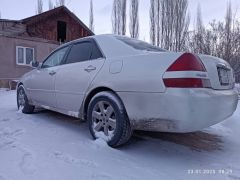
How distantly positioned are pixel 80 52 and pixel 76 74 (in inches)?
17.8

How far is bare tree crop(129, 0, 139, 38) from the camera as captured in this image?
23797 millimetres

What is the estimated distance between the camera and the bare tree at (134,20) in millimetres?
23797

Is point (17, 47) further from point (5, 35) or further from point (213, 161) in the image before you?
point (213, 161)

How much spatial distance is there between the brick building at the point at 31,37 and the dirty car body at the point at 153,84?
1100 cm

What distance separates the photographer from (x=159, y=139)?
12.3ft

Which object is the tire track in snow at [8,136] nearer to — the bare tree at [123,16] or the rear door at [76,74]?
the rear door at [76,74]

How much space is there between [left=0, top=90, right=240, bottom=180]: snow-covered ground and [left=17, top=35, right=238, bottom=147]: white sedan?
32cm

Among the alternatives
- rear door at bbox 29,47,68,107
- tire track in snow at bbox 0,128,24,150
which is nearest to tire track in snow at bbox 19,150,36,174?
tire track in snow at bbox 0,128,24,150

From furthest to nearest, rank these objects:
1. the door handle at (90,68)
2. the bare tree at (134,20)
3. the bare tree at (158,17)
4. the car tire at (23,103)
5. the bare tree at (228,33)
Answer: the bare tree at (134,20)
the bare tree at (158,17)
the bare tree at (228,33)
the car tire at (23,103)
the door handle at (90,68)

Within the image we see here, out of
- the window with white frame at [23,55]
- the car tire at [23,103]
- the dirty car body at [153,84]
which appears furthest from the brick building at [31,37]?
the dirty car body at [153,84]

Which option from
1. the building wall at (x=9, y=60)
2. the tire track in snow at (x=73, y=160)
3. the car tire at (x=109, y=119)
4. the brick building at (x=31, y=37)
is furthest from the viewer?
the brick building at (x=31, y=37)

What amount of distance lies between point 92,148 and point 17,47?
544 inches

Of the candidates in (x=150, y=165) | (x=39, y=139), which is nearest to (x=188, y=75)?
Result: (x=150, y=165)

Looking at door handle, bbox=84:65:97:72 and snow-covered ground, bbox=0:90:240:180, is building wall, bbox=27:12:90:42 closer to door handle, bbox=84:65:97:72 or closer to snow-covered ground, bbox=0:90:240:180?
snow-covered ground, bbox=0:90:240:180
